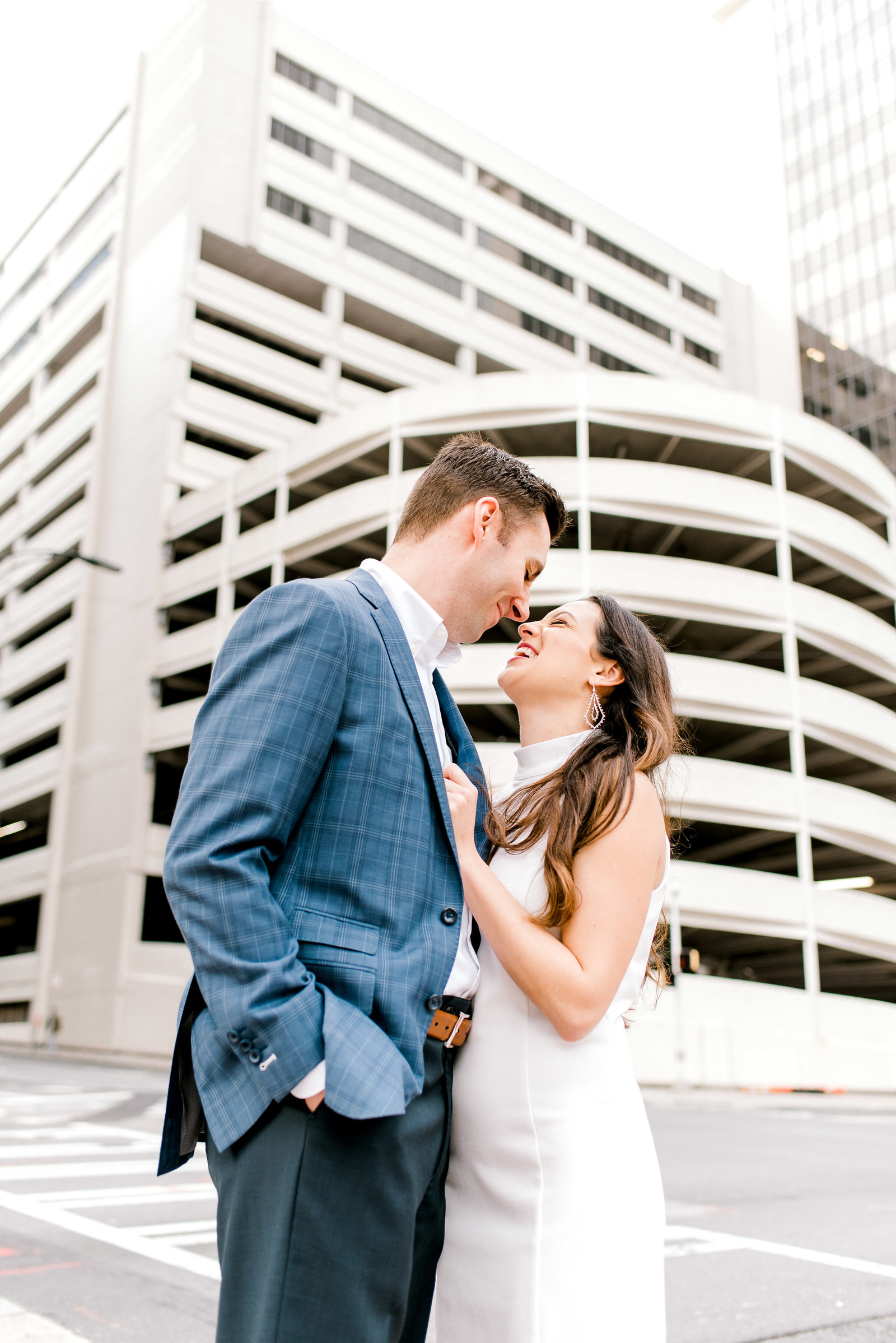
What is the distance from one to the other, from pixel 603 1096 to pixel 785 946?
3498cm

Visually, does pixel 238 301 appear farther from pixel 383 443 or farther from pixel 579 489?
pixel 579 489

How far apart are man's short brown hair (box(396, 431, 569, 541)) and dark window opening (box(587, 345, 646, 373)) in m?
51.4

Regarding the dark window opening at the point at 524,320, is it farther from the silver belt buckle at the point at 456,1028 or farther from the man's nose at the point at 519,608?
the silver belt buckle at the point at 456,1028

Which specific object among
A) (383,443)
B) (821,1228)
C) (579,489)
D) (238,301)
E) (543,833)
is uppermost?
(238,301)

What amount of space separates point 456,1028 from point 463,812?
0.43 meters

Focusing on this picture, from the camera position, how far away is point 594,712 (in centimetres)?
287

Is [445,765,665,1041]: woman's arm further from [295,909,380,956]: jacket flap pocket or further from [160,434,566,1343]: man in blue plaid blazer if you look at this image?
[295,909,380,956]: jacket flap pocket

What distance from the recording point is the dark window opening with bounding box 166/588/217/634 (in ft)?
132

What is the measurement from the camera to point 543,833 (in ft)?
8.23

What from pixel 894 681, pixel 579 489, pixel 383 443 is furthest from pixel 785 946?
pixel 383 443

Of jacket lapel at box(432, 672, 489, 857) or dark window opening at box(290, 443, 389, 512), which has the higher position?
dark window opening at box(290, 443, 389, 512)

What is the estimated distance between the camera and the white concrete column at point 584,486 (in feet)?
101

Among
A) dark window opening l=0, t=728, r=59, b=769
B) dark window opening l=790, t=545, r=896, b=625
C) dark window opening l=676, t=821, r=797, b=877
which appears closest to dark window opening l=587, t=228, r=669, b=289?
dark window opening l=790, t=545, r=896, b=625

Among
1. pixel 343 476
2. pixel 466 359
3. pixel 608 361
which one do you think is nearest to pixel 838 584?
pixel 343 476
